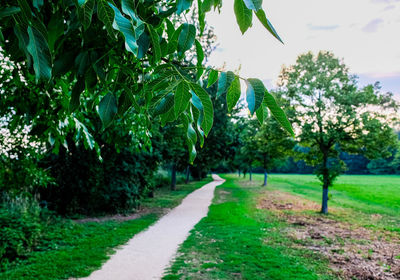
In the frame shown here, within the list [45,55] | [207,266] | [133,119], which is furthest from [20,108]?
[207,266]

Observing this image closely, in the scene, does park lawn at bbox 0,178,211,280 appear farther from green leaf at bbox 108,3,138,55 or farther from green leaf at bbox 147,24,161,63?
green leaf at bbox 108,3,138,55

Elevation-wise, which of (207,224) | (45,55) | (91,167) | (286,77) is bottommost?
(207,224)

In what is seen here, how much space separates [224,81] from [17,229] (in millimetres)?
7473

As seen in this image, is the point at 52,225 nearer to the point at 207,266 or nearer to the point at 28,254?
the point at 28,254

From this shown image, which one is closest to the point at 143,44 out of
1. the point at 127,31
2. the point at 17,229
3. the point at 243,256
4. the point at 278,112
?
the point at 127,31

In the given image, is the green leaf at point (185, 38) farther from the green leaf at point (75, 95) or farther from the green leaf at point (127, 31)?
the green leaf at point (75, 95)

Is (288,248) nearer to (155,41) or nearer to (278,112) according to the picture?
(278,112)

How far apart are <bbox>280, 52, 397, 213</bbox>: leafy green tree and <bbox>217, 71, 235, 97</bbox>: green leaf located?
1230 centimetres

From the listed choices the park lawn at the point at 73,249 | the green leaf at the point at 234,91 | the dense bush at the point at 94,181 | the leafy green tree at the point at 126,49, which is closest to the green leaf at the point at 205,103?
→ the leafy green tree at the point at 126,49

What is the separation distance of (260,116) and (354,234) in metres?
10.2

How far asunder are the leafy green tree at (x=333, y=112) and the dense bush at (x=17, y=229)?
35.8ft

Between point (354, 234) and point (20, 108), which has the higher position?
point (20, 108)

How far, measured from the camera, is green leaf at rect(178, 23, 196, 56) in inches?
45.4

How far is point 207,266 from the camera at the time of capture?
5.87 m
